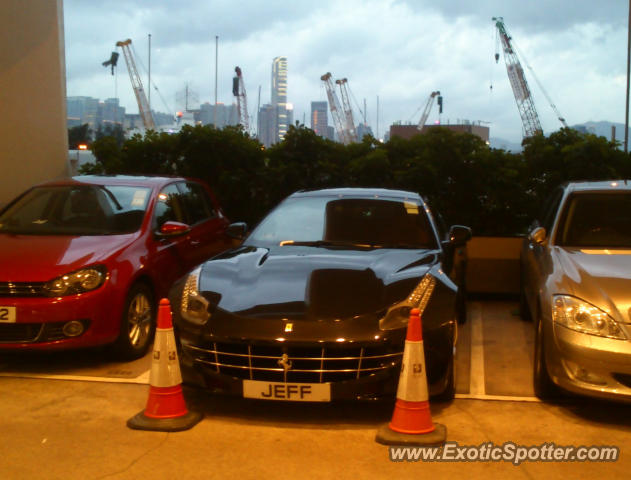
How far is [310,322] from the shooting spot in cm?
457

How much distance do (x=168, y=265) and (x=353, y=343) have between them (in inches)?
120

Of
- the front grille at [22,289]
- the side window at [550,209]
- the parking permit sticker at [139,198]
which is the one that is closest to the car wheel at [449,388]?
the side window at [550,209]

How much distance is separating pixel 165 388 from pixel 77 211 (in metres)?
2.94

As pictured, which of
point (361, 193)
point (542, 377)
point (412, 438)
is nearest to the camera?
point (412, 438)

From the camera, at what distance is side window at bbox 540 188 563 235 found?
676 cm

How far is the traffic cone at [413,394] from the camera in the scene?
4.42 m

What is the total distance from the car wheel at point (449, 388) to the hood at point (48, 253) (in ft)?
9.18

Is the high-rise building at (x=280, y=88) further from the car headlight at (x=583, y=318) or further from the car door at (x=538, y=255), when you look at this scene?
the car headlight at (x=583, y=318)

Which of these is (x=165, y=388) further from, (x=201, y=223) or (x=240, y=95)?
(x=240, y=95)

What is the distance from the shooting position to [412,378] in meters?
4.43

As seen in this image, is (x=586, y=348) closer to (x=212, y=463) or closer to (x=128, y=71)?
(x=212, y=463)

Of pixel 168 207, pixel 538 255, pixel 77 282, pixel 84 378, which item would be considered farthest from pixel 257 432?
pixel 168 207

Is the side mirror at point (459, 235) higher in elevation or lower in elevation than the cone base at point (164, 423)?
higher

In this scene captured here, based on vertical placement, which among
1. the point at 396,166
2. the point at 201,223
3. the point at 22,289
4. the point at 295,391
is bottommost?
the point at 295,391
